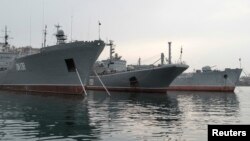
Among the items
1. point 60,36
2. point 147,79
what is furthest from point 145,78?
point 60,36

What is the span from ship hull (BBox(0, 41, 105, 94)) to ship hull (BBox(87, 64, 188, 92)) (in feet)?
43.3

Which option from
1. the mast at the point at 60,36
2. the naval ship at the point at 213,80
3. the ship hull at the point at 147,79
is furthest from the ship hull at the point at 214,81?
the mast at the point at 60,36

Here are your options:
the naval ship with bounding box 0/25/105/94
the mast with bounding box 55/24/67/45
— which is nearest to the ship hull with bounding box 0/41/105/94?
the naval ship with bounding box 0/25/105/94

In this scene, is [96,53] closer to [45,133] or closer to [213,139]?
[45,133]

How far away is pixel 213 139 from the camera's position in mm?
8141

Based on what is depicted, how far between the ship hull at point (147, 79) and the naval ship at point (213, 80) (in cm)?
1327

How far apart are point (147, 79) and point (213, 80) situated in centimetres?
1742

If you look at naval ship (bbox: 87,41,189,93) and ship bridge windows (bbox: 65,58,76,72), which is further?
naval ship (bbox: 87,41,189,93)

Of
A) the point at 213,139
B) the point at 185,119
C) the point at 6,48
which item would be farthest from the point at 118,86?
the point at 213,139

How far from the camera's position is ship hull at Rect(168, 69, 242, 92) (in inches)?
2434

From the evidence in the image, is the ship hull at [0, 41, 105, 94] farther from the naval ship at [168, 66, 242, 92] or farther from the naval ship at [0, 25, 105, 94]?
the naval ship at [168, 66, 242, 92]

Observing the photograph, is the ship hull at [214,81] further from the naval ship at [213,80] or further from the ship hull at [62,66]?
the ship hull at [62,66]

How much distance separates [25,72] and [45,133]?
29.0 m

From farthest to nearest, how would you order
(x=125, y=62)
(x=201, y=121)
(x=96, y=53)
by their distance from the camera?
(x=125, y=62), (x=96, y=53), (x=201, y=121)
